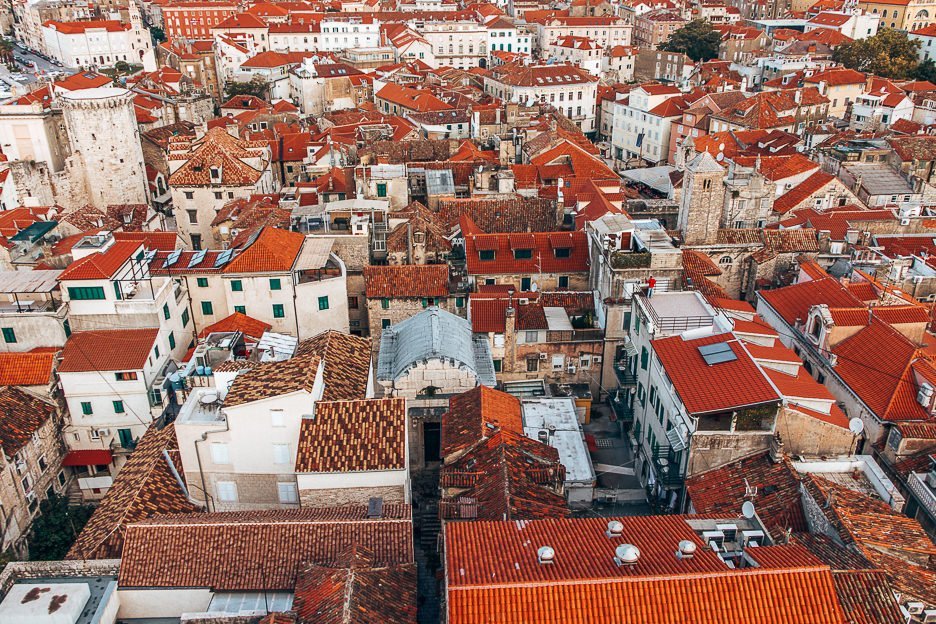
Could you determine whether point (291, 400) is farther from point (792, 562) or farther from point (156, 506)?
point (792, 562)

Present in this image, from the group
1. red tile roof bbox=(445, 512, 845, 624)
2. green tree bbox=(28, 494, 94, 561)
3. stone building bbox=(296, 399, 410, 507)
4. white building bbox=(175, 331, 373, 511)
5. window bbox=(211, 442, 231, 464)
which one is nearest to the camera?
red tile roof bbox=(445, 512, 845, 624)

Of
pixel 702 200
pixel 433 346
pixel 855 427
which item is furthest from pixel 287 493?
pixel 702 200

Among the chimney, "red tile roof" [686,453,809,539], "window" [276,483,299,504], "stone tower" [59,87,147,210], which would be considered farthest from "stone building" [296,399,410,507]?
"stone tower" [59,87,147,210]

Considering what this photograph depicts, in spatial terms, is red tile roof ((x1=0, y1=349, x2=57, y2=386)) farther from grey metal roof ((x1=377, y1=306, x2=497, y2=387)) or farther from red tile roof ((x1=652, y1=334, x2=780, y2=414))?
red tile roof ((x1=652, y1=334, x2=780, y2=414))

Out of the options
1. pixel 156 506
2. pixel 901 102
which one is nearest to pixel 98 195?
pixel 156 506

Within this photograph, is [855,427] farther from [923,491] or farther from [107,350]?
[107,350]

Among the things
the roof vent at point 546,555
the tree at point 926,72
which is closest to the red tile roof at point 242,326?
the roof vent at point 546,555

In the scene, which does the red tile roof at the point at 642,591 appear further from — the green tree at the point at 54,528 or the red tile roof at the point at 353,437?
the green tree at the point at 54,528

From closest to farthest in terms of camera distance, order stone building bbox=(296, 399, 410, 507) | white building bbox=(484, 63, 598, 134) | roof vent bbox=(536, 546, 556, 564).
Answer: roof vent bbox=(536, 546, 556, 564), stone building bbox=(296, 399, 410, 507), white building bbox=(484, 63, 598, 134)
